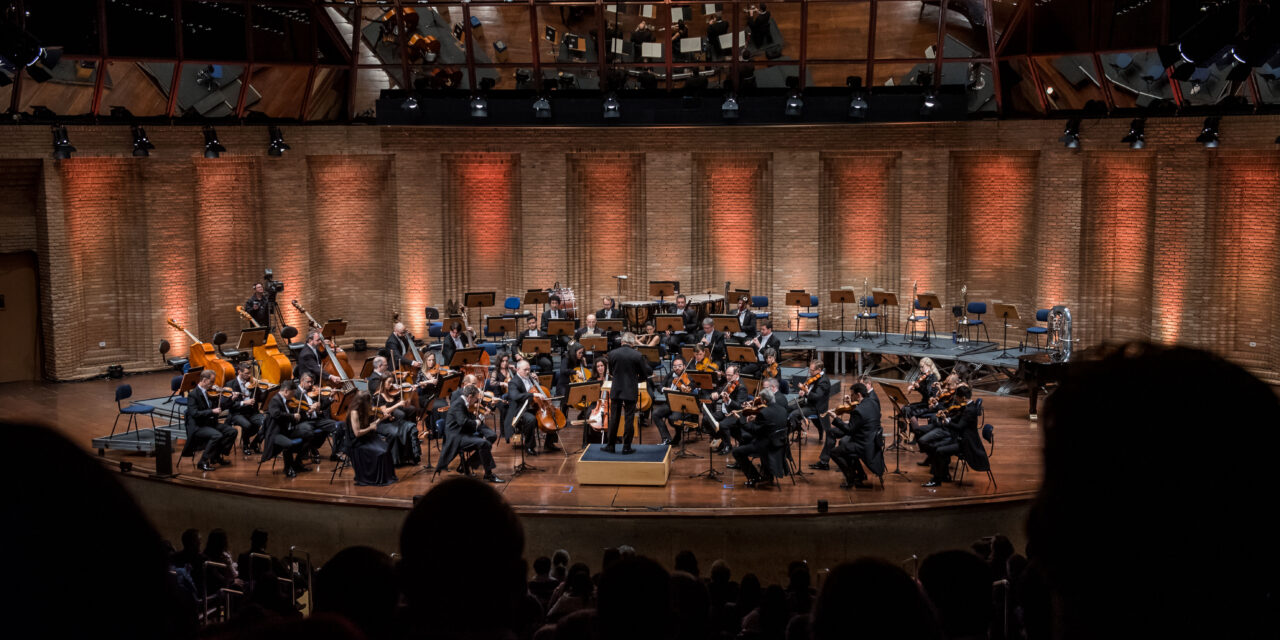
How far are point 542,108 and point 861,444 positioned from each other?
31.2 ft

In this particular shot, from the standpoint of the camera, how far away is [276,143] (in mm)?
19172

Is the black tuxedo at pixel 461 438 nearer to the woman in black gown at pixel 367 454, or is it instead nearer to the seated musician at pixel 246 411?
the woman in black gown at pixel 367 454

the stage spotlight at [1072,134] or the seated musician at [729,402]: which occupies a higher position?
the stage spotlight at [1072,134]

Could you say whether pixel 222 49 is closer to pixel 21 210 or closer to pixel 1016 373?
pixel 21 210

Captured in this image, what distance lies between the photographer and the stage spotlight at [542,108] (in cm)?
1905

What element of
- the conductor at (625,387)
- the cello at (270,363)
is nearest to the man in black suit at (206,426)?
the cello at (270,363)

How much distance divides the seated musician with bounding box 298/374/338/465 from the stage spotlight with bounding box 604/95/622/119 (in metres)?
7.95

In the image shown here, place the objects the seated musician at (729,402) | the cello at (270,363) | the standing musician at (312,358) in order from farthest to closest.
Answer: the cello at (270,363), the standing musician at (312,358), the seated musician at (729,402)

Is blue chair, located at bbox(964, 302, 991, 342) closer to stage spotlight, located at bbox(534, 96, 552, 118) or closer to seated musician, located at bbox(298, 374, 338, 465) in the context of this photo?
stage spotlight, located at bbox(534, 96, 552, 118)

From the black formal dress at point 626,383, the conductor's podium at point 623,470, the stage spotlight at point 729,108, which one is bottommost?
the conductor's podium at point 623,470

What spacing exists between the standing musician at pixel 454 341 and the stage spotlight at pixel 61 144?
21.5ft

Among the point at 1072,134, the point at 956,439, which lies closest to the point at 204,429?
the point at 956,439

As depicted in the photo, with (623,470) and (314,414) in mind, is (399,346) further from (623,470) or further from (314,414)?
(623,470)

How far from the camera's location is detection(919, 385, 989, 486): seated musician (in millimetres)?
12172
